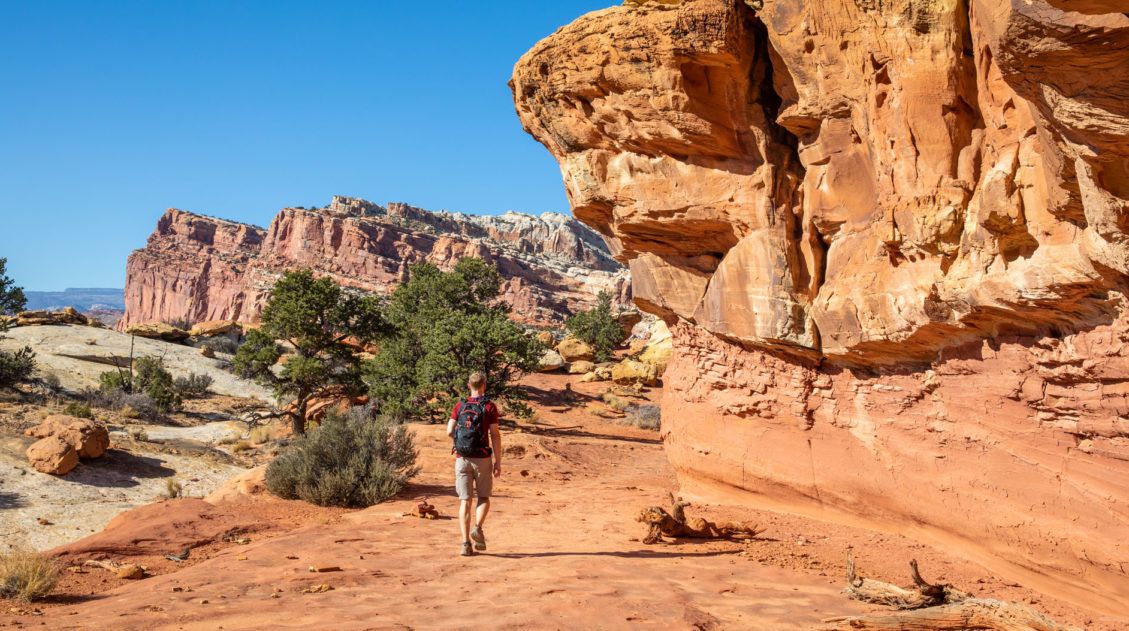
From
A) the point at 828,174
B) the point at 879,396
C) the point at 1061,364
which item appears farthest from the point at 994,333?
the point at 828,174

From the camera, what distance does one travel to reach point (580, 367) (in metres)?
38.9

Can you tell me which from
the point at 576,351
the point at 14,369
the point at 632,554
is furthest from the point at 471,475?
the point at 576,351

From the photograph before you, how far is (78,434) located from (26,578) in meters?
10.3

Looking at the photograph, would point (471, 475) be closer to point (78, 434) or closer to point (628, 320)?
point (78, 434)

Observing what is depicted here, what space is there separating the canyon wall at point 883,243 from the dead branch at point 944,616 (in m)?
1.52

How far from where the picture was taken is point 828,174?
8.27 meters

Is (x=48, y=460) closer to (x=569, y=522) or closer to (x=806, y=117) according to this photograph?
(x=569, y=522)

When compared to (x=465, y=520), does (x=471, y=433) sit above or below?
above

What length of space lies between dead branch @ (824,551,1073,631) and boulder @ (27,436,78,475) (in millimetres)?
14570

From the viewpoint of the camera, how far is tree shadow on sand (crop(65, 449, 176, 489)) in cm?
1469

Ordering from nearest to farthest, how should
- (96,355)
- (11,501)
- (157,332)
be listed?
(11,501)
(96,355)
(157,332)

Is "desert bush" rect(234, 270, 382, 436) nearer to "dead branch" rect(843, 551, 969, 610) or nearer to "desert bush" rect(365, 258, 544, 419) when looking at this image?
"desert bush" rect(365, 258, 544, 419)

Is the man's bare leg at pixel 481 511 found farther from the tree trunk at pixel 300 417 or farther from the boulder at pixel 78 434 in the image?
the tree trunk at pixel 300 417

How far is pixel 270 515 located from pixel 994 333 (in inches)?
342
